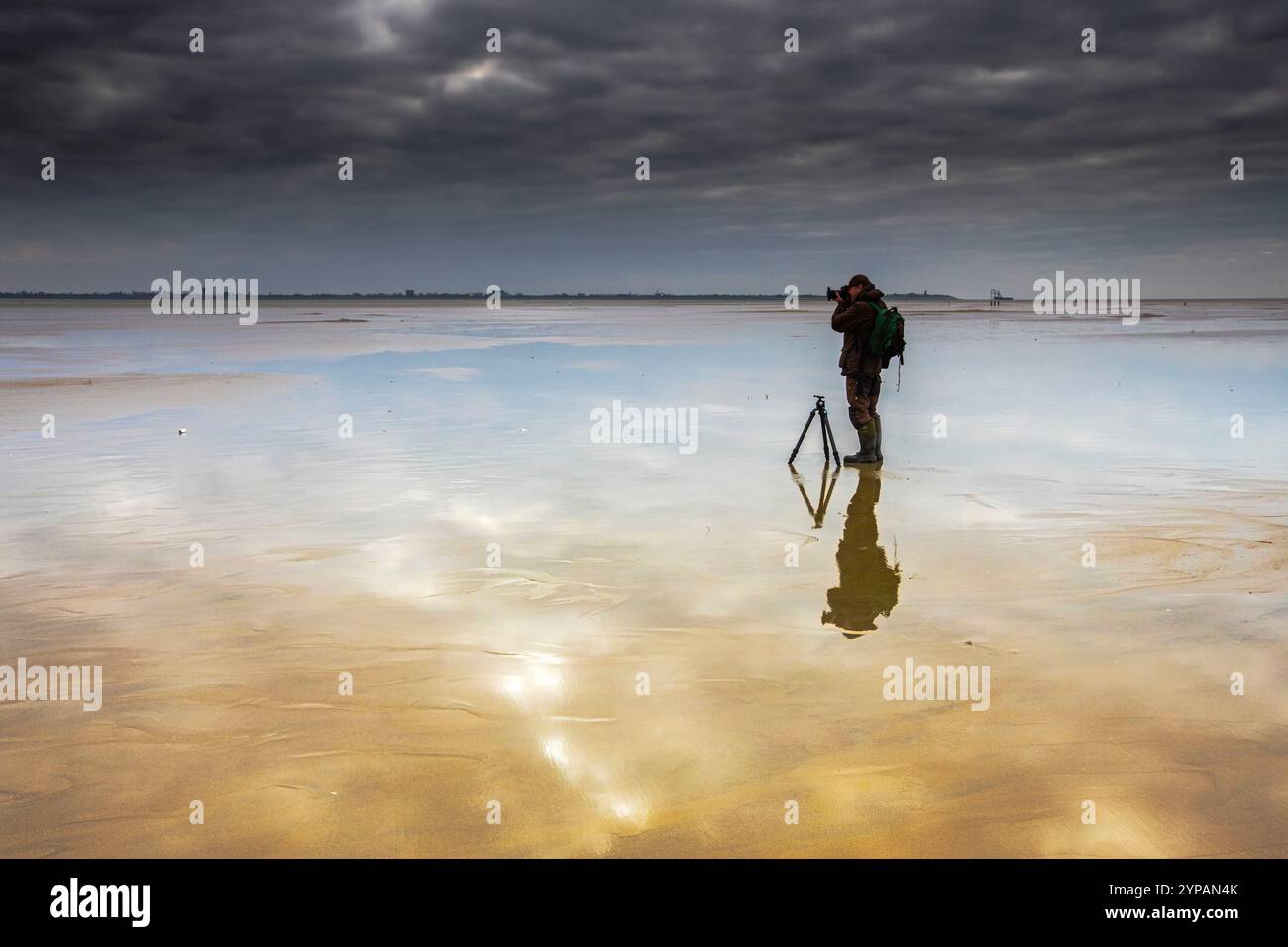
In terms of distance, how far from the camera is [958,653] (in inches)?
253

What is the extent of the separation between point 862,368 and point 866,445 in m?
1.20

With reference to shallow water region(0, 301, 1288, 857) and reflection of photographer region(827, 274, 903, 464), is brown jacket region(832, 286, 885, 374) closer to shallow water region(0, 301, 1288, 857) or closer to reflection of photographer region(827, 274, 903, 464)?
reflection of photographer region(827, 274, 903, 464)

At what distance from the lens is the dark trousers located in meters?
14.1

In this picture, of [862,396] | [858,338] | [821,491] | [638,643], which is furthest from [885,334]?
[638,643]

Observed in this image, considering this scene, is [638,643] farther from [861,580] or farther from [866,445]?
[866,445]

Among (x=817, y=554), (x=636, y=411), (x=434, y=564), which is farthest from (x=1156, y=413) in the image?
(x=434, y=564)

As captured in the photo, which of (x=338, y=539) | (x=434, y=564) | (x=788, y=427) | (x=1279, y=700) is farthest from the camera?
(x=788, y=427)

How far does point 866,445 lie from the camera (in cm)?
1422

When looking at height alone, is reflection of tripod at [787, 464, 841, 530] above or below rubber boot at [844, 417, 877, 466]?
below

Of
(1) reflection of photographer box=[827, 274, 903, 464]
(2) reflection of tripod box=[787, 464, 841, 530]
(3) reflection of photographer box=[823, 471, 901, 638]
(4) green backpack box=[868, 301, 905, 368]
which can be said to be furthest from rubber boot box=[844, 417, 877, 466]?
(3) reflection of photographer box=[823, 471, 901, 638]

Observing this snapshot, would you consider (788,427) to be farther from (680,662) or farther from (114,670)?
(114,670)

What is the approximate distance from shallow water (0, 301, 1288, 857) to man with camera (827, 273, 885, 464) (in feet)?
1.81
